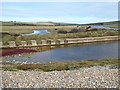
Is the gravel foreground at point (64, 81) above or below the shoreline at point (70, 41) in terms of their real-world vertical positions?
above

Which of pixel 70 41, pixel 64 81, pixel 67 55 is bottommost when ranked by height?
pixel 67 55

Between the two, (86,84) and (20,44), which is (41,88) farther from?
(20,44)

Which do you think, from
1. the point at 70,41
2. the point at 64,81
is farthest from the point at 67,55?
the point at 64,81

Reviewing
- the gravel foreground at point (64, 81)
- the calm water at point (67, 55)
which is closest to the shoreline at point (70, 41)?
the calm water at point (67, 55)

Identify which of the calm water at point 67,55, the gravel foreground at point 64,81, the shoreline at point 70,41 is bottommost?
the calm water at point 67,55

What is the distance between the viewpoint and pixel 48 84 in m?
A: 20.8

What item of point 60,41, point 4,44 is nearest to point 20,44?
point 4,44

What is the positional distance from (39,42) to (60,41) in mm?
7517

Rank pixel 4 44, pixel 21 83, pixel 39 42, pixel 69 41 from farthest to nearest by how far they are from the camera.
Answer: pixel 69 41 < pixel 39 42 < pixel 4 44 < pixel 21 83

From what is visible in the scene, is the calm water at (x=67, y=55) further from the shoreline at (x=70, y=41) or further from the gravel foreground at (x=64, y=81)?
the gravel foreground at (x=64, y=81)

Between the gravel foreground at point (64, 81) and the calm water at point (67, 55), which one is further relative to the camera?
the calm water at point (67, 55)

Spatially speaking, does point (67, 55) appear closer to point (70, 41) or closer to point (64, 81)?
point (70, 41)

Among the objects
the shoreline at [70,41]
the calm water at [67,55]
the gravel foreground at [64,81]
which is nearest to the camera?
the gravel foreground at [64,81]

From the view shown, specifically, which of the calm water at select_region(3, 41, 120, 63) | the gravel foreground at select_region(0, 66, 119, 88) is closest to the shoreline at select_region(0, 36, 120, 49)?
the calm water at select_region(3, 41, 120, 63)
